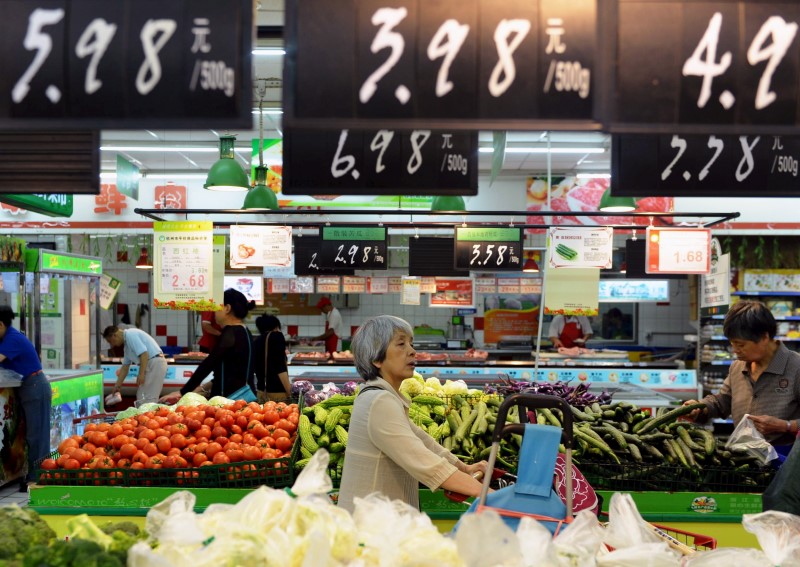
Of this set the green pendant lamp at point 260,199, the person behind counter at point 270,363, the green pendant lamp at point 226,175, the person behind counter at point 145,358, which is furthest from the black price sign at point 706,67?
the person behind counter at point 145,358

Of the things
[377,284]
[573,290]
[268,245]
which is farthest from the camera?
[377,284]

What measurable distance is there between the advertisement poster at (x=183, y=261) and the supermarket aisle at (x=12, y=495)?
2.26 meters

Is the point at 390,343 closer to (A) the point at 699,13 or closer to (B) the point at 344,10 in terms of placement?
(B) the point at 344,10

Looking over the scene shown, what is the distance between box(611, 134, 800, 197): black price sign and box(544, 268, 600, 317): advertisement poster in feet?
20.7

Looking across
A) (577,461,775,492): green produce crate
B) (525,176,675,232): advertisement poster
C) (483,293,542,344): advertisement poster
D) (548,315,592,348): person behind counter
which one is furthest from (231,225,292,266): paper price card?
(483,293,542,344): advertisement poster

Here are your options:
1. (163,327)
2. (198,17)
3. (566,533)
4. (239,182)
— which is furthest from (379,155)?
(163,327)

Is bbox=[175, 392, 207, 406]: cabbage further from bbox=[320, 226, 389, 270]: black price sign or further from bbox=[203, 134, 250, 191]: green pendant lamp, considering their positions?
bbox=[320, 226, 389, 270]: black price sign

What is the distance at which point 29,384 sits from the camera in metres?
7.28

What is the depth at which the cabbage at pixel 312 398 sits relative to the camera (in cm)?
565

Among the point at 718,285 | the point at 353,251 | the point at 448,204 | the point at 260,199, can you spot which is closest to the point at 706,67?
the point at 260,199

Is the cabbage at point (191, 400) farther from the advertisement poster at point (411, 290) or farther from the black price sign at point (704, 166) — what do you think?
the advertisement poster at point (411, 290)

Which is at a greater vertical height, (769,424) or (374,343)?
(374,343)

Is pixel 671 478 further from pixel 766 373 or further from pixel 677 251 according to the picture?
pixel 677 251

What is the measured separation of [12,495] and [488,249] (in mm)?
5721
